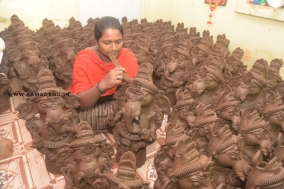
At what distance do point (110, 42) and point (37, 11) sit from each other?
2.04 m

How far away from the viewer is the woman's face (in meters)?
1.45

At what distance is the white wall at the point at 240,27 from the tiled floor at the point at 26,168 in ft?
4.66

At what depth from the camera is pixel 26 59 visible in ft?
6.40

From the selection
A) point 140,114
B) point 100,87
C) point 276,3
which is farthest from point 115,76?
point 276,3

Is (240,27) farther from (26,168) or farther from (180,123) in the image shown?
(26,168)

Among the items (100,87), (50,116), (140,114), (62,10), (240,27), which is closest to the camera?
(50,116)

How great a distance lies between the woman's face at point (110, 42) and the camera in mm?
1447

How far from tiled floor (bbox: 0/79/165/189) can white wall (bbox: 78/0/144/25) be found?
2027 mm

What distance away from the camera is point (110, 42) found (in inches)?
58.2

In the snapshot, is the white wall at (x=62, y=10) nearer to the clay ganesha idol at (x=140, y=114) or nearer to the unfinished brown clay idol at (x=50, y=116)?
the unfinished brown clay idol at (x=50, y=116)

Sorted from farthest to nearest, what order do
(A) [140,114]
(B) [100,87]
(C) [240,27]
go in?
(C) [240,27] < (B) [100,87] < (A) [140,114]

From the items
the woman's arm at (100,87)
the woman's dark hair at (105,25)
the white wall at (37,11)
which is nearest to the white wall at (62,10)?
the white wall at (37,11)

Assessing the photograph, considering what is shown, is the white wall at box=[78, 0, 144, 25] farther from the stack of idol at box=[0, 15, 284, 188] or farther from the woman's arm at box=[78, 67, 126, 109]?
the woman's arm at box=[78, 67, 126, 109]

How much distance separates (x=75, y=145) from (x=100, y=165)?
0.16 meters
